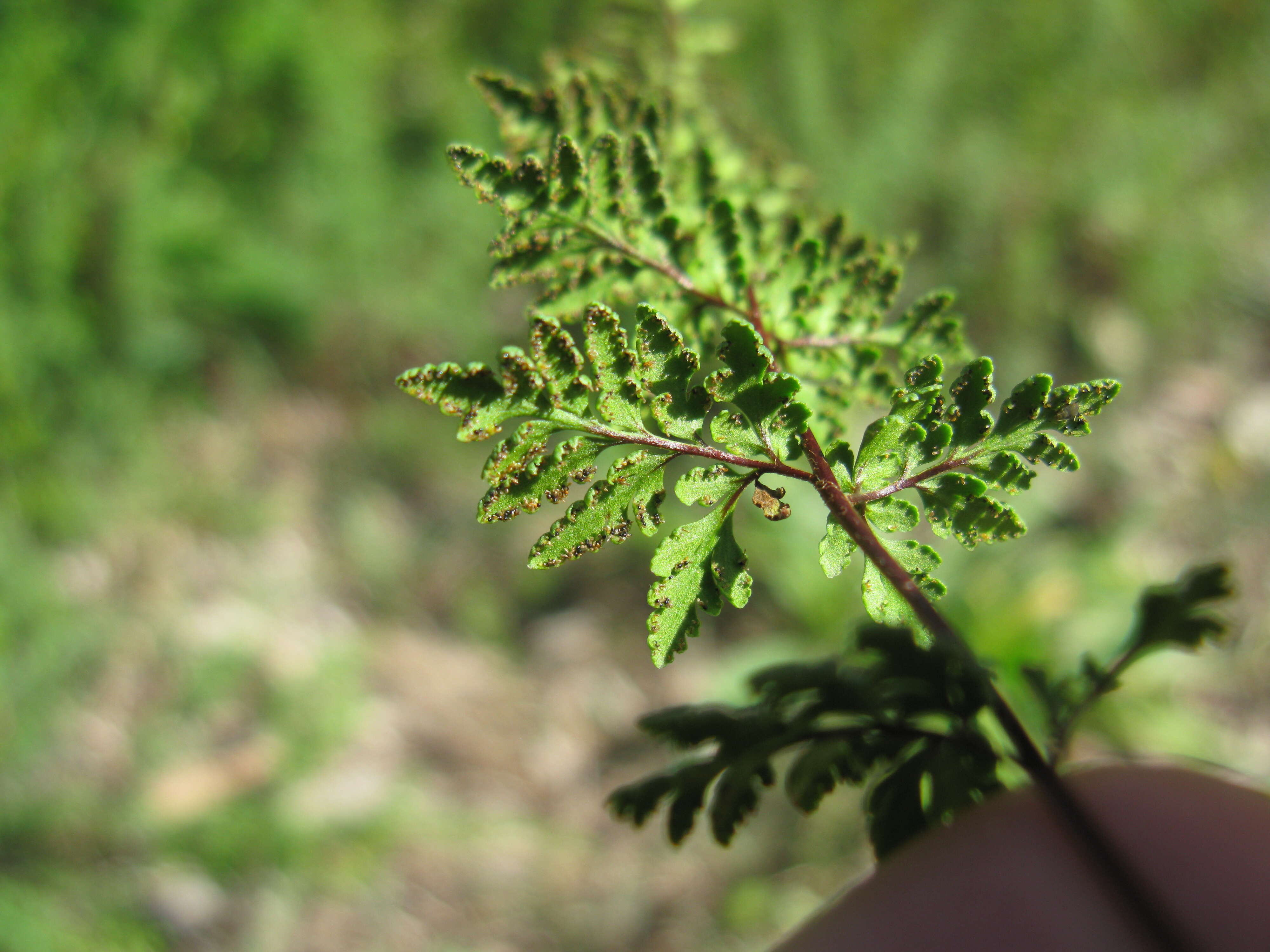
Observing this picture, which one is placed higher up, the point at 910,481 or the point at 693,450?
the point at 693,450

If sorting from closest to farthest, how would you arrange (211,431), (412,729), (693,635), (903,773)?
(693,635)
(903,773)
(412,729)
(211,431)

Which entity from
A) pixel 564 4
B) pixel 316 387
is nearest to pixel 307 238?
pixel 316 387

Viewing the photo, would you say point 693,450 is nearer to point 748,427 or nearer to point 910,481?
point 748,427

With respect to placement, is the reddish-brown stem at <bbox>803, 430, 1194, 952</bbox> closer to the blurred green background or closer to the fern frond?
the fern frond

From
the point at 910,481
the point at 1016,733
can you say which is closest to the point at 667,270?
the point at 910,481

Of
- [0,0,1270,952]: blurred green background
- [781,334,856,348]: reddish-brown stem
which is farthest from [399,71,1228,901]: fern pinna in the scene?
[0,0,1270,952]: blurred green background

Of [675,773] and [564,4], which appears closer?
[675,773]

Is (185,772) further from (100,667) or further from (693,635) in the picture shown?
(693,635)

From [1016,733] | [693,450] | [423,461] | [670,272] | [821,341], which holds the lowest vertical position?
[1016,733]
